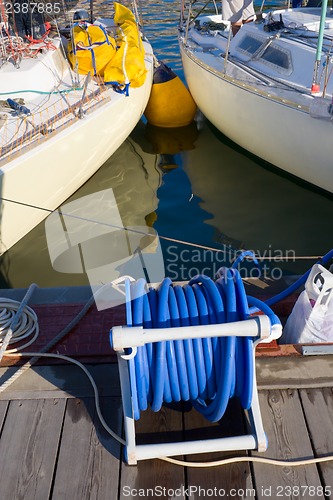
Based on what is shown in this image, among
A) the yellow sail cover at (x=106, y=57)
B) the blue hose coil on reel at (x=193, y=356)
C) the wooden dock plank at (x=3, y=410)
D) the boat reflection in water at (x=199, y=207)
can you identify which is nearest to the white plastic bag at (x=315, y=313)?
the blue hose coil on reel at (x=193, y=356)

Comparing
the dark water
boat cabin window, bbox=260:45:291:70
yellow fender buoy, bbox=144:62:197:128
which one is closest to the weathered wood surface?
the dark water

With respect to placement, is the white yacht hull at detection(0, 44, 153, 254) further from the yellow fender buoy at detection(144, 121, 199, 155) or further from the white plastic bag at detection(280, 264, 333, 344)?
the white plastic bag at detection(280, 264, 333, 344)

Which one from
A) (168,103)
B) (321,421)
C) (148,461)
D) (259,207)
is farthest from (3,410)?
(168,103)

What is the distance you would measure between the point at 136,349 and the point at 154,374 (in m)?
0.17

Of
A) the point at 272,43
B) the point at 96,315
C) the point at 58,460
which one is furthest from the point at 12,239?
the point at 272,43

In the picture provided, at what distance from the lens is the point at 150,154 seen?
340 inches

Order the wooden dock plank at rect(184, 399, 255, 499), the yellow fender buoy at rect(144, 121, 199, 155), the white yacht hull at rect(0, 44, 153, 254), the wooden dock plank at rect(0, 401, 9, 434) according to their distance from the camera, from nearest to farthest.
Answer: the wooden dock plank at rect(184, 399, 255, 499) < the wooden dock plank at rect(0, 401, 9, 434) < the white yacht hull at rect(0, 44, 153, 254) < the yellow fender buoy at rect(144, 121, 199, 155)

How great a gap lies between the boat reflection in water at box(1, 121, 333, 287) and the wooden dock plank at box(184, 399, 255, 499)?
3.20 metres

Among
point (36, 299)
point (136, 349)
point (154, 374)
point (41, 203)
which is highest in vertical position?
point (136, 349)

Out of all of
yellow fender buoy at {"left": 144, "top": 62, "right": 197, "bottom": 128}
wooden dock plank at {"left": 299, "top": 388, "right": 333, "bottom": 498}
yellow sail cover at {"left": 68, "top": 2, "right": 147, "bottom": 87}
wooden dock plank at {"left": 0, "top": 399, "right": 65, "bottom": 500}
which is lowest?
yellow fender buoy at {"left": 144, "top": 62, "right": 197, "bottom": 128}

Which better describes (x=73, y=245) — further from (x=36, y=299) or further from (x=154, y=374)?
(x=154, y=374)

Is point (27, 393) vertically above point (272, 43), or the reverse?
point (272, 43)

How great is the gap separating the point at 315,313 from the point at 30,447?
177 cm

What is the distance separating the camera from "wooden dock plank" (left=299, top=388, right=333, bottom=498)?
8.19 feet
